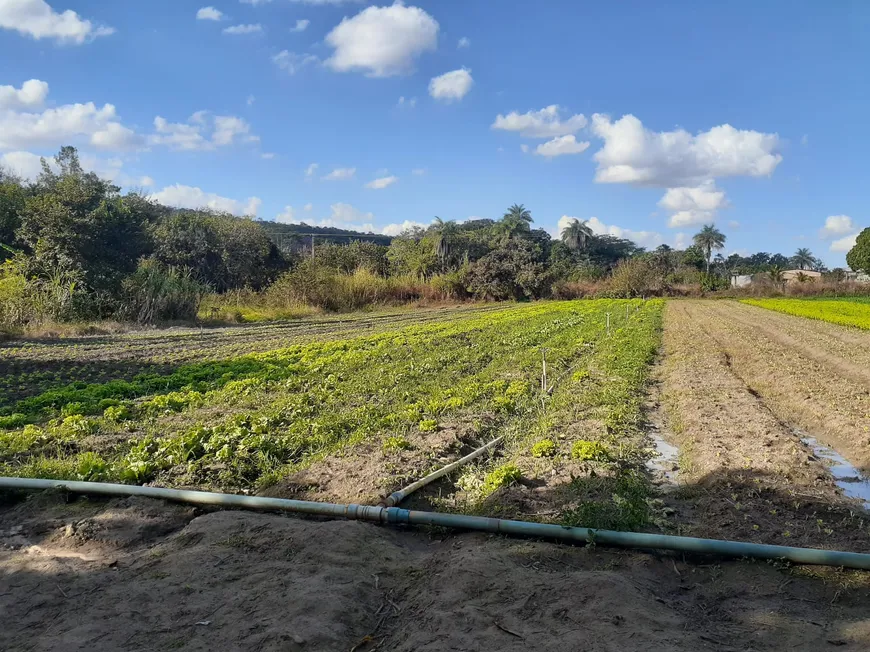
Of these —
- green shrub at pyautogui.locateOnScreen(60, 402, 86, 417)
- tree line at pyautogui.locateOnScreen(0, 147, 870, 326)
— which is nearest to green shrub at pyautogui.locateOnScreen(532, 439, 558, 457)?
green shrub at pyautogui.locateOnScreen(60, 402, 86, 417)

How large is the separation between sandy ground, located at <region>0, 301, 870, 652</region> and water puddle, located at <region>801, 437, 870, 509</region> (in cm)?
41

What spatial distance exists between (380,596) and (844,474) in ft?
20.6

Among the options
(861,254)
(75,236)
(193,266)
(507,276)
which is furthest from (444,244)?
(861,254)

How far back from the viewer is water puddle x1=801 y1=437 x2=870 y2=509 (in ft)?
21.8

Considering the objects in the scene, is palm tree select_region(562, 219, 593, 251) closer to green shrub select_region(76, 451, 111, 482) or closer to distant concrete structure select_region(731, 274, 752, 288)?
distant concrete structure select_region(731, 274, 752, 288)

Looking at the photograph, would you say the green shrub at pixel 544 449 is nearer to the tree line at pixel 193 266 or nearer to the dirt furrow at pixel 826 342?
the dirt furrow at pixel 826 342

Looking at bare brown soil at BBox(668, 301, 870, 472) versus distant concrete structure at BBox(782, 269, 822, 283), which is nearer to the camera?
bare brown soil at BBox(668, 301, 870, 472)

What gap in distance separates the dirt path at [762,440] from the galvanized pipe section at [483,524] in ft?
1.87

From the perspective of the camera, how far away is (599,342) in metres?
19.2

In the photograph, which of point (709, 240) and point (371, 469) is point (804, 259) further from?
point (371, 469)

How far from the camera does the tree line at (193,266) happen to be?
86.6ft

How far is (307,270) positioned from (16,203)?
1718 centimetres

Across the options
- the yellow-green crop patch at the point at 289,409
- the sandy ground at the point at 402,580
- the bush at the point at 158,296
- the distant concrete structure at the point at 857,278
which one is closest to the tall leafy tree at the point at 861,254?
the distant concrete structure at the point at 857,278

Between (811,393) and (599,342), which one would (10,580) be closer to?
(811,393)
